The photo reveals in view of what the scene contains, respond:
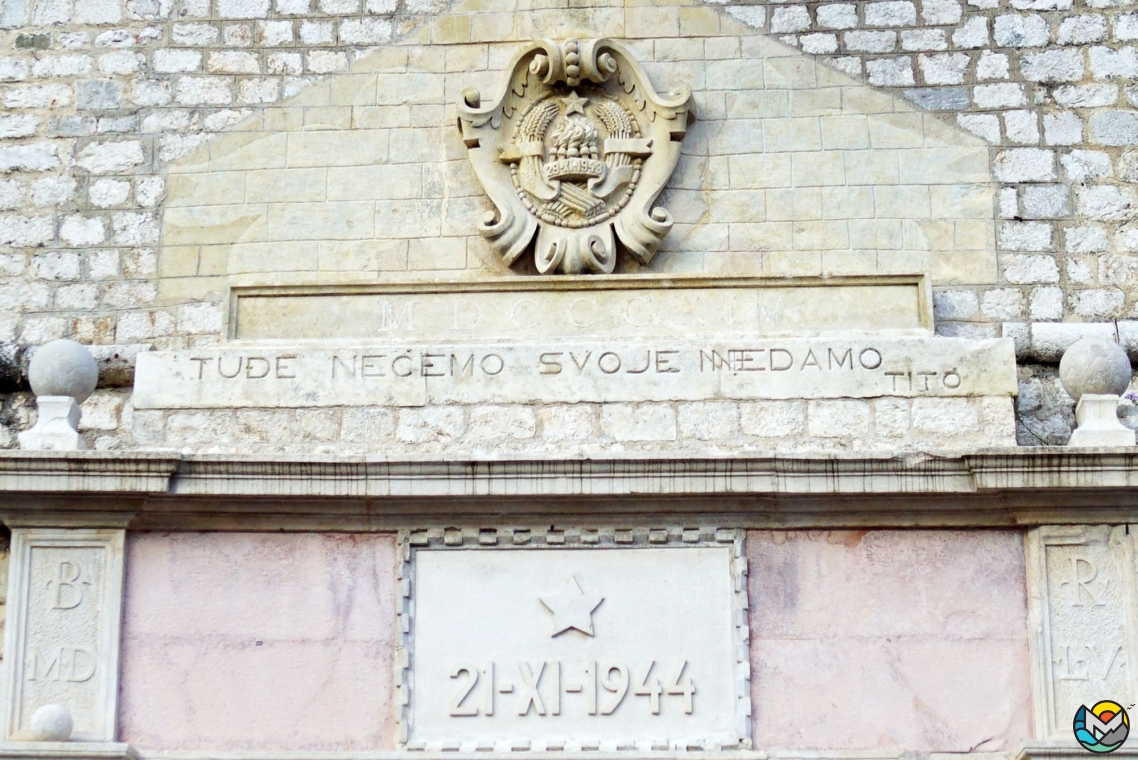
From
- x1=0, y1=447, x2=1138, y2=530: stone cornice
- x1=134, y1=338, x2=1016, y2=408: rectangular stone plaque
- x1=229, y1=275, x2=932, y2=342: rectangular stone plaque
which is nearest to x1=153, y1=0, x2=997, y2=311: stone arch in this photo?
x1=229, y1=275, x2=932, y2=342: rectangular stone plaque

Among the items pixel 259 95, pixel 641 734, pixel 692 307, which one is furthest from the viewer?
pixel 259 95

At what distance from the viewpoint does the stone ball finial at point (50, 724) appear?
7.21 metres

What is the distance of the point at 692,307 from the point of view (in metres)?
8.10

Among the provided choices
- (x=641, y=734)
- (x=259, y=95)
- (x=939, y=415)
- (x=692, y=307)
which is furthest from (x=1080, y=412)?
(x=259, y=95)

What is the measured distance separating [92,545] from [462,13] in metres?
2.84

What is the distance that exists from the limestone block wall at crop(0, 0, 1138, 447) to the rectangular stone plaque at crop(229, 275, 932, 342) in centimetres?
17

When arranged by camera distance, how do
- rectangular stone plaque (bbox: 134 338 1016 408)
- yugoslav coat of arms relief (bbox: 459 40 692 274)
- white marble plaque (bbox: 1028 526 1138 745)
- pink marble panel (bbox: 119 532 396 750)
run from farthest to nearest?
1. yugoslav coat of arms relief (bbox: 459 40 692 274)
2. rectangular stone plaque (bbox: 134 338 1016 408)
3. pink marble panel (bbox: 119 532 396 750)
4. white marble plaque (bbox: 1028 526 1138 745)

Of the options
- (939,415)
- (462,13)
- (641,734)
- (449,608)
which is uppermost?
(462,13)

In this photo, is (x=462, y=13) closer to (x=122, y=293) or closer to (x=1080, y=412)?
(x=122, y=293)

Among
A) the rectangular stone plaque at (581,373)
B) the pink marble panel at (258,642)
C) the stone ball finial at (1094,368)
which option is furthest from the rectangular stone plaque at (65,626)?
the stone ball finial at (1094,368)

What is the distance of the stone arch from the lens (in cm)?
831

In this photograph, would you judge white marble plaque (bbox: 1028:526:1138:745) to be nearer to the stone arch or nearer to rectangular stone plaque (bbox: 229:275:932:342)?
rectangular stone plaque (bbox: 229:275:932:342)

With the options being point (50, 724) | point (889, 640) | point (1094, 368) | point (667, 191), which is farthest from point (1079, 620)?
point (50, 724)

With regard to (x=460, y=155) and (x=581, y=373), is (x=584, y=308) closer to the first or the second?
(x=581, y=373)
